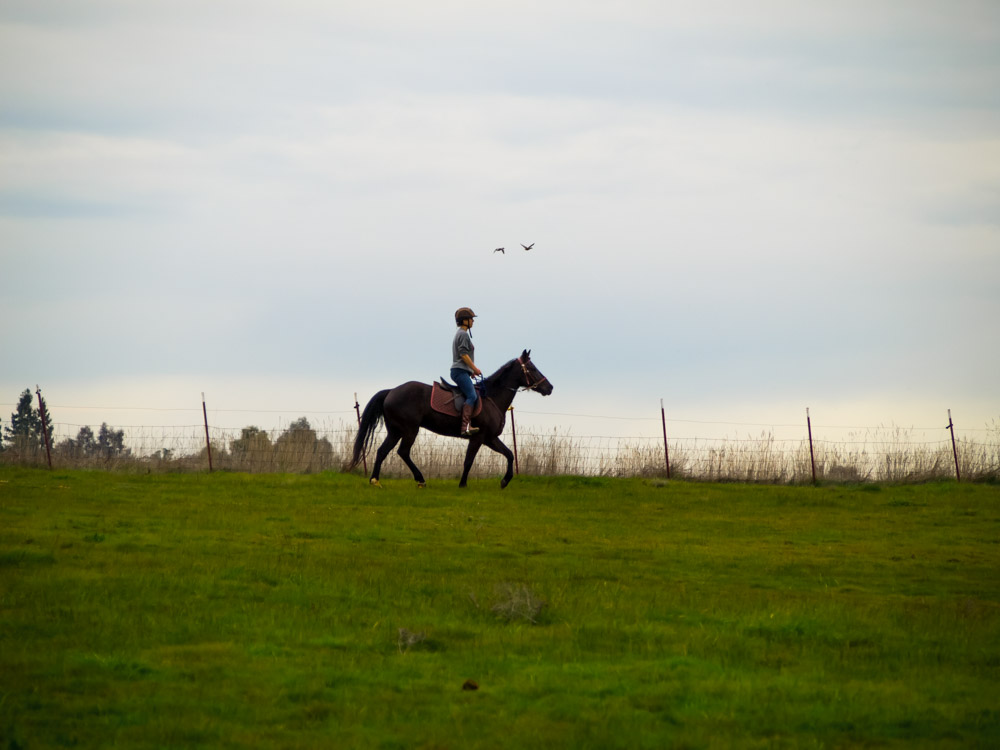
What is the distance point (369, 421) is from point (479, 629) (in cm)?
1376

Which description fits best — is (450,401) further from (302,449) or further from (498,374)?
(302,449)

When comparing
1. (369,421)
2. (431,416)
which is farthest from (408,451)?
(369,421)

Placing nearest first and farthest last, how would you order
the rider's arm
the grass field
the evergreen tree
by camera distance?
the grass field
the rider's arm
the evergreen tree

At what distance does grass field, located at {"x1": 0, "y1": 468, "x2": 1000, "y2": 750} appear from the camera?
8.10m

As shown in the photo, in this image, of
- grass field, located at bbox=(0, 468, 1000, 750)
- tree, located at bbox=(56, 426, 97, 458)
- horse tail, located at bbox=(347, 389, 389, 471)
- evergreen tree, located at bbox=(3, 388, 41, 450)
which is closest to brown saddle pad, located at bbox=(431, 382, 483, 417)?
horse tail, located at bbox=(347, 389, 389, 471)

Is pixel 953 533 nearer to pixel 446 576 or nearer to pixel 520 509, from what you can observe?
pixel 520 509

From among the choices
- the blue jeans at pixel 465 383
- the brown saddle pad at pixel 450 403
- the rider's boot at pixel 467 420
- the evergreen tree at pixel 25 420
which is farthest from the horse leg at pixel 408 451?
the evergreen tree at pixel 25 420

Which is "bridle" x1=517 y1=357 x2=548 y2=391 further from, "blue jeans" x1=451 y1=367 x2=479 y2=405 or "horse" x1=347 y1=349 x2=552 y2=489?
"blue jeans" x1=451 y1=367 x2=479 y2=405

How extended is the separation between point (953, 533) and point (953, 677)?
35.4 feet

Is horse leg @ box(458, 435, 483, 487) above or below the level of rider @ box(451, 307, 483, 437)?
below

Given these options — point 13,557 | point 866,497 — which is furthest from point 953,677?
point 866,497

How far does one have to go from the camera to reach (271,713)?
8.23 m

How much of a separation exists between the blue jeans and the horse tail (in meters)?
1.71

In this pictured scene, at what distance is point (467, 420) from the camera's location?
23438 mm
